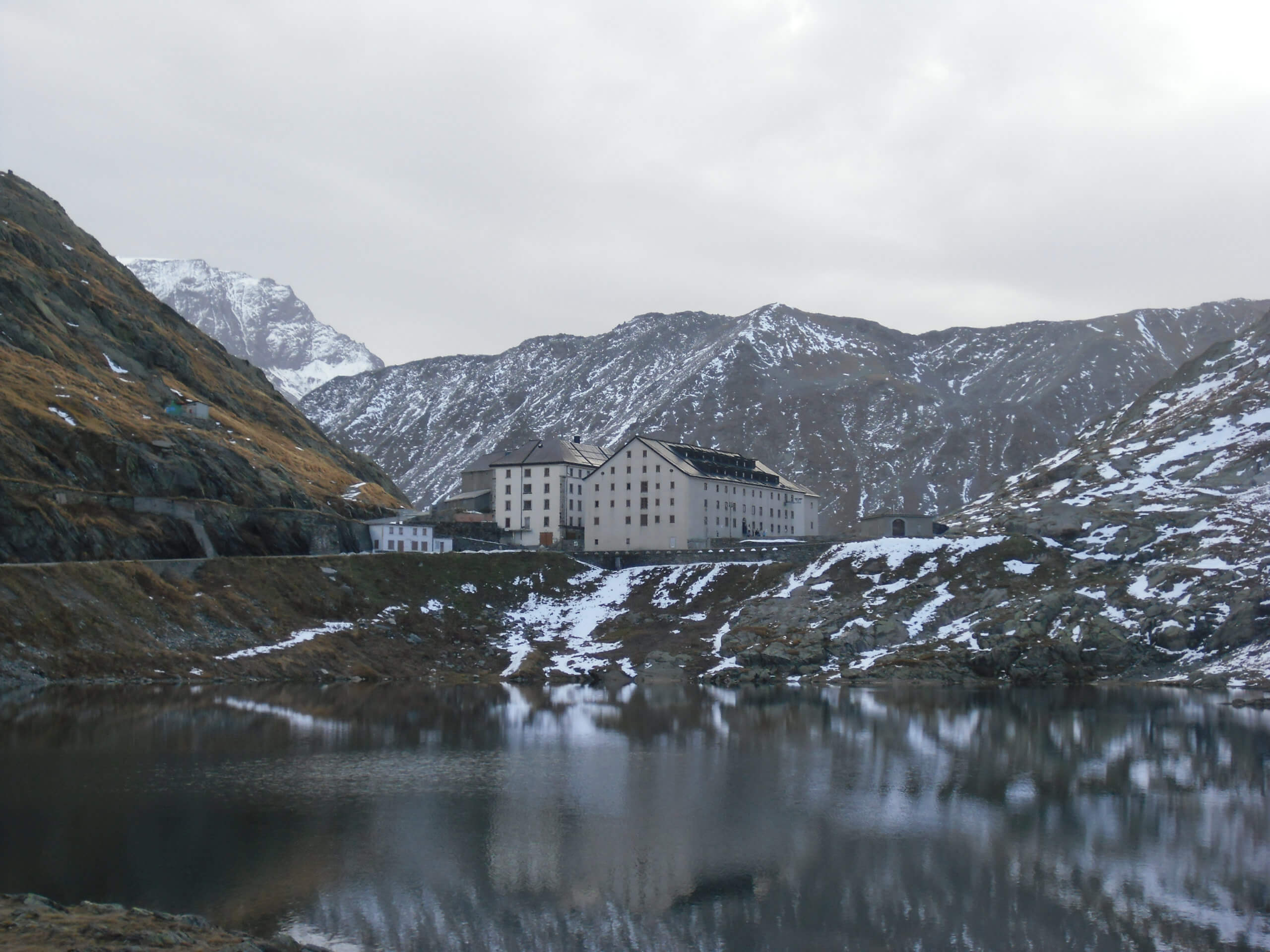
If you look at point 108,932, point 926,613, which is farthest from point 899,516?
point 108,932

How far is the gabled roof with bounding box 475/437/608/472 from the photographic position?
14938 centimetres

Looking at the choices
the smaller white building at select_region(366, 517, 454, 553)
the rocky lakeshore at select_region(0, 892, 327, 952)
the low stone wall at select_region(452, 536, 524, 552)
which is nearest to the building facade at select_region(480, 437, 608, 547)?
the low stone wall at select_region(452, 536, 524, 552)

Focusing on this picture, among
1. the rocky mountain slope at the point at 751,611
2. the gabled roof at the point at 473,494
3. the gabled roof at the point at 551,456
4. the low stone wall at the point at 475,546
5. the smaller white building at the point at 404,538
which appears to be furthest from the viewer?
the gabled roof at the point at 473,494

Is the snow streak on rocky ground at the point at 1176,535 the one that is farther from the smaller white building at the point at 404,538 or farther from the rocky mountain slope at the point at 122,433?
the rocky mountain slope at the point at 122,433

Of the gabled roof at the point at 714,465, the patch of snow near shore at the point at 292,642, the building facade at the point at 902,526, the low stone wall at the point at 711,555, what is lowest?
the patch of snow near shore at the point at 292,642

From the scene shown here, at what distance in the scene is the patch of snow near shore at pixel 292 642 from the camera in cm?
9439

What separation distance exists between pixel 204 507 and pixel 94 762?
60033mm

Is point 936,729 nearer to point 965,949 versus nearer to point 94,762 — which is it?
point 965,949

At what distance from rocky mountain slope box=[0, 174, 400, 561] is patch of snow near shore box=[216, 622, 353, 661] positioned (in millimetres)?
15812

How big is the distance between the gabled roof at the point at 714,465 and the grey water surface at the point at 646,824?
2456 inches

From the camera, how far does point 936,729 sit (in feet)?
244

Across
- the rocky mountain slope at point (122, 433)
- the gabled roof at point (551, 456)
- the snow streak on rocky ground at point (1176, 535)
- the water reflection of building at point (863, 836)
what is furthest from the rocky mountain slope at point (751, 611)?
the water reflection of building at point (863, 836)

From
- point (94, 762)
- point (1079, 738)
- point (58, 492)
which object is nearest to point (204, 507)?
point (58, 492)

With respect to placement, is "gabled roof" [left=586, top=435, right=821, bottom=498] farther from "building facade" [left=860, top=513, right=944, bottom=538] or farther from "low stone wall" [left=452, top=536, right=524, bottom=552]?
"building facade" [left=860, top=513, right=944, bottom=538]
